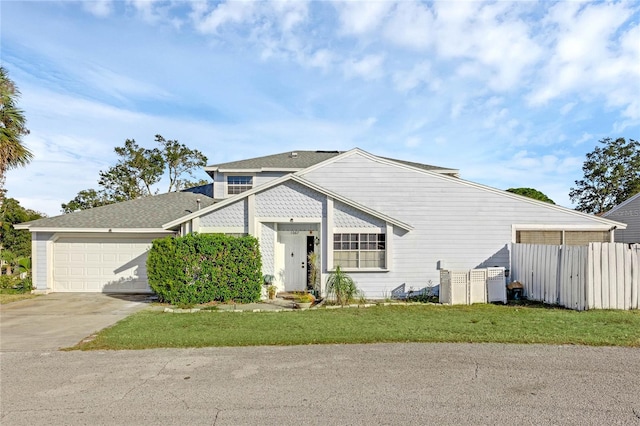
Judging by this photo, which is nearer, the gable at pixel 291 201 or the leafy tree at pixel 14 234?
the gable at pixel 291 201

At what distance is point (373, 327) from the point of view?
802cm

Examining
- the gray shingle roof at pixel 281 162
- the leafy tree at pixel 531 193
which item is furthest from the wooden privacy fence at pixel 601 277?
the leafy tree at pixel 531 193

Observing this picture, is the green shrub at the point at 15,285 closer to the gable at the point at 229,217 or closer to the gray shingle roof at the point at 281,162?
the gable at the point at 229,217

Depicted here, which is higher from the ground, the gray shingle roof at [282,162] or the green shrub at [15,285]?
the gray shingle roof at [282,162]

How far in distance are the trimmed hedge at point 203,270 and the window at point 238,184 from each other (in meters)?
6.86

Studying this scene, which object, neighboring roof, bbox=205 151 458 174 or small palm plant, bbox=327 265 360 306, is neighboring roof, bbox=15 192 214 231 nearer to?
neighboring roof, bbox=205 151 458 174

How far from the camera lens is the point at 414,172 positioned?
13.7 meters

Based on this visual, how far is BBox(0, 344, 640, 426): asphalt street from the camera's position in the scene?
404 cm

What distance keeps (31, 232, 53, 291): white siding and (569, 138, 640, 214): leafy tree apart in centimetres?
4709

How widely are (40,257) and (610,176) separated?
158 ft

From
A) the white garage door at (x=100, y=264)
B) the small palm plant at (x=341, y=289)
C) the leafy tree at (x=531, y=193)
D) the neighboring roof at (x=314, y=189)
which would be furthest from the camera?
the leafy tree at (x=531, y=193)

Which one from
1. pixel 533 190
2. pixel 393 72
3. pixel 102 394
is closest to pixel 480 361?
pixel 102 394

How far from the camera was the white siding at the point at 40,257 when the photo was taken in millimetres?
14258

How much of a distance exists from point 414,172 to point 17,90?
15772 mm
